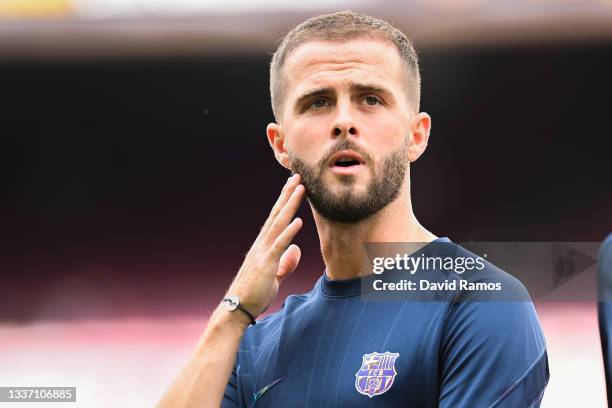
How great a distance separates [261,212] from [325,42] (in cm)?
393

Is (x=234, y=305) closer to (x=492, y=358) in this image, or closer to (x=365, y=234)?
(x=365, y=234)

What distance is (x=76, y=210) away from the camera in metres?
A: 6.91

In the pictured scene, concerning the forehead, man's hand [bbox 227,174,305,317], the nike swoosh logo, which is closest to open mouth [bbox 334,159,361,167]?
man's hand [bbox 227,174,305,317]

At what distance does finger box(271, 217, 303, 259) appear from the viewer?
2938 millimetres

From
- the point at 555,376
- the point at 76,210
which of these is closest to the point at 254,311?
the point at 555,376

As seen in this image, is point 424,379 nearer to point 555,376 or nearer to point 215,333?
point 215,333

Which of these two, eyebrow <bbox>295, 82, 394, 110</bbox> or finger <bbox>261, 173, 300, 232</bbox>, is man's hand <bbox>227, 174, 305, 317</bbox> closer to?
finger <bbox>261, 173, 300, 232</bbox>

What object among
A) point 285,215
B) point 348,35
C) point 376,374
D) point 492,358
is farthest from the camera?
point 348,35

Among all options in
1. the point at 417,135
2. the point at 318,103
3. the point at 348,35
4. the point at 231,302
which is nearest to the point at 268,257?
the point at 231,302

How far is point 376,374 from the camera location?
8.52 ft

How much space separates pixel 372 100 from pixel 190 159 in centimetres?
401

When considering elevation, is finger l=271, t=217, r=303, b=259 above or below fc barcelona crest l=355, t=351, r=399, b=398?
above

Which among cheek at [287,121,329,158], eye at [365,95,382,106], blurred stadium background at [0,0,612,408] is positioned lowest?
cheek at [287,121,329,158]

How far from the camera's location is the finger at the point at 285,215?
298cm
